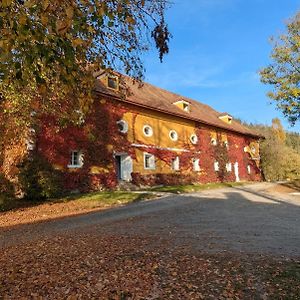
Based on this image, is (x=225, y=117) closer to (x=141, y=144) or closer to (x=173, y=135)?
(x=173, y=135)

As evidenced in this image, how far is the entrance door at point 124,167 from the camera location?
78.4 ft

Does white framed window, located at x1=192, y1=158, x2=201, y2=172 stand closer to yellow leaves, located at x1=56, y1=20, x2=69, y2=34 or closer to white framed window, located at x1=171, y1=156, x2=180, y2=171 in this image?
white framed window, located at x1=171, y1=156, x2=180, y2=171

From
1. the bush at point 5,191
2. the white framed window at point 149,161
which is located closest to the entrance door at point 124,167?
the white framed window at point 149,161

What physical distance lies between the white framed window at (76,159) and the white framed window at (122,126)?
4.08 metres

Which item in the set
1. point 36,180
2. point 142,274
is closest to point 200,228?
point 142,274

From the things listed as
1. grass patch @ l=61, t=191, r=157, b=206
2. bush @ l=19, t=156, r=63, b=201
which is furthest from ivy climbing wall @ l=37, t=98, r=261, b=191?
grass patch @ l=61, t=191, r=157, b=206

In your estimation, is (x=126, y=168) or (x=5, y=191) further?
(x=126, y=168)

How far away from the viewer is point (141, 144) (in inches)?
992

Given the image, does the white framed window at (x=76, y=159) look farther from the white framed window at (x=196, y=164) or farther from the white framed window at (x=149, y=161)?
the white framed window at (x=196, y=164)

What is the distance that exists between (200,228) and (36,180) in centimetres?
999

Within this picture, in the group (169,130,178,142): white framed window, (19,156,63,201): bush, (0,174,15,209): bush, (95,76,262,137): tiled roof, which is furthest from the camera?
(169,130,178,142): white framed window

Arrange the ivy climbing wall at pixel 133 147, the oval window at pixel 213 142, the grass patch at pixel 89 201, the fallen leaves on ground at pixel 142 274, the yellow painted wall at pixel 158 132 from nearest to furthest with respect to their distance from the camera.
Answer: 1. the fallen leaves on ground at pixel 142 274
2. the grass patch at pixel 89 201
3. the ivy climbing wall at pixel 133 147
4. the yellow painted wall at pixel 158 132
5. the oval window at pixel 213 142

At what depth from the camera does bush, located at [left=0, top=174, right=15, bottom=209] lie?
14.2 metres

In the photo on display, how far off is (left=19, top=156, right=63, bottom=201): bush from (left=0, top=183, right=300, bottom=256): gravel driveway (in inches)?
178
